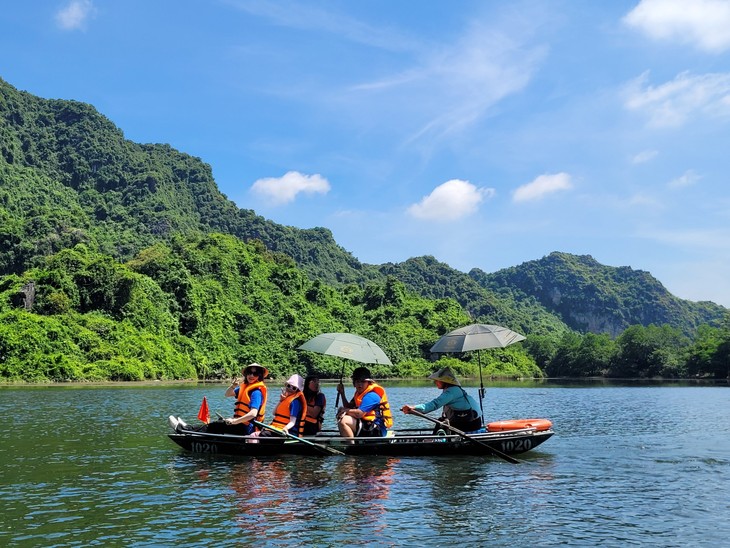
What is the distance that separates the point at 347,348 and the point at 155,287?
263ft

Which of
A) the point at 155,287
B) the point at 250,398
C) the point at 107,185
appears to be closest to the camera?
the point at 250,398

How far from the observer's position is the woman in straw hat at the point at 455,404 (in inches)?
725

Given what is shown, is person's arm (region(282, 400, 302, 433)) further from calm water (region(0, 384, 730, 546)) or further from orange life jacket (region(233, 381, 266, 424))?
calm water (region(0, 384, 730, 546))

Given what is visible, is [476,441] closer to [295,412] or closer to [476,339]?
[476,339]

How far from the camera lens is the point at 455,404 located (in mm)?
19031

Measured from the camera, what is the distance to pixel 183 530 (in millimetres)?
11438

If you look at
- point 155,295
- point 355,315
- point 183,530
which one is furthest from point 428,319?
point 183,530

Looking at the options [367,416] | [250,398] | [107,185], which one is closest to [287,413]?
[250,398]

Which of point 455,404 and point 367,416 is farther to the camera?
point 455,404

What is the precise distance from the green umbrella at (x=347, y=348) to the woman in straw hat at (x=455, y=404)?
159cm

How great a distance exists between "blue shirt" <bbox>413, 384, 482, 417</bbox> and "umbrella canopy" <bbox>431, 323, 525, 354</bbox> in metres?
1.16

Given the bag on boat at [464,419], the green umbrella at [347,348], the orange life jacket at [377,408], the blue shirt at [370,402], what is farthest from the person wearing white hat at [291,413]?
the bag on boat at [464,419]

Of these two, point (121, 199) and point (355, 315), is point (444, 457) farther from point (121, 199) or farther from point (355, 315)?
point (121, 199)

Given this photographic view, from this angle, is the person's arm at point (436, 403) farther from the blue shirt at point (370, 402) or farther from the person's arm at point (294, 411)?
the person's arm at point (294, 411)
